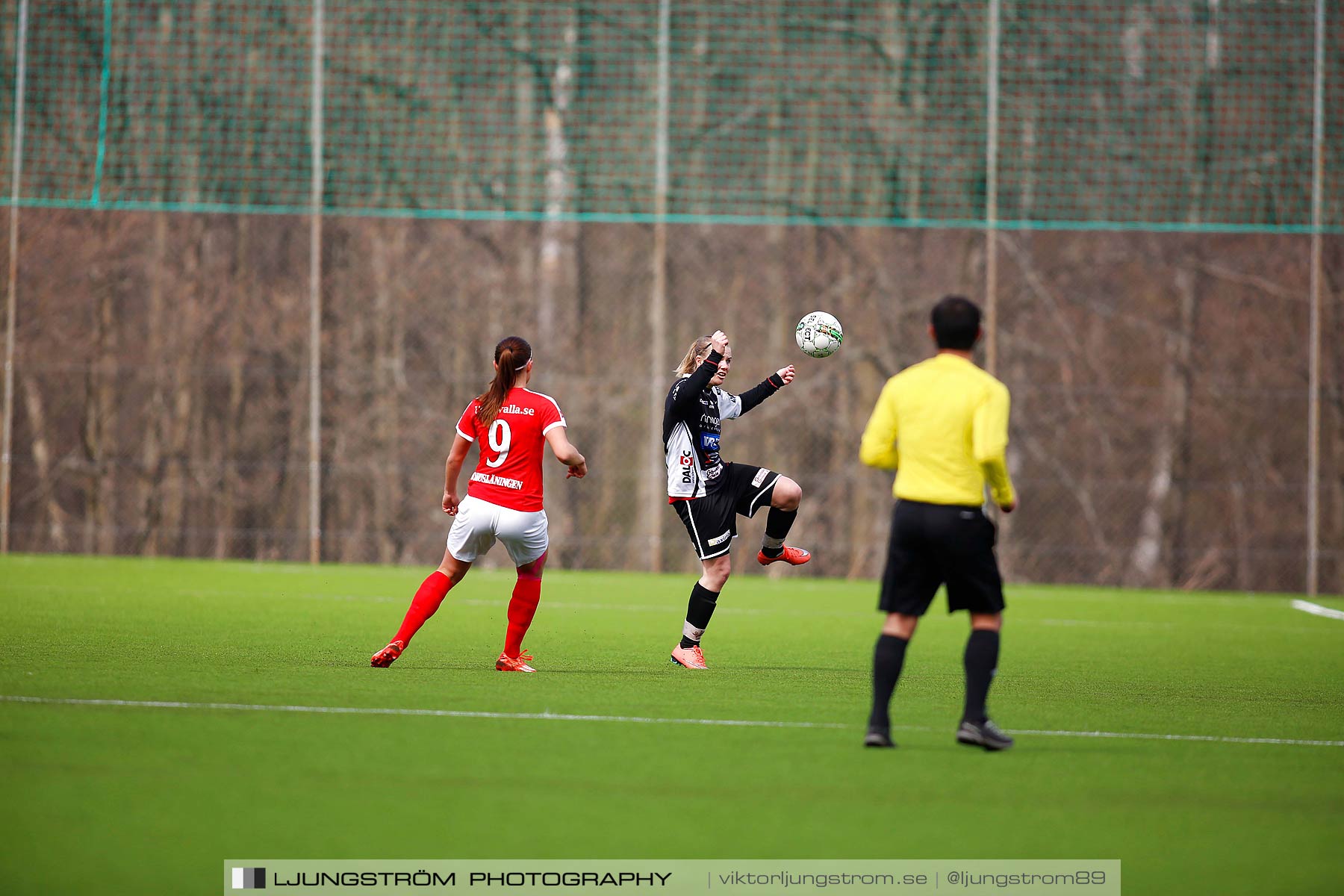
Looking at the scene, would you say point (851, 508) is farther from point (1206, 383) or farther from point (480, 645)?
point (480, 645)

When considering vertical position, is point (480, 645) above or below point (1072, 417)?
below

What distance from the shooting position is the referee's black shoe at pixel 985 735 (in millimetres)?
6102

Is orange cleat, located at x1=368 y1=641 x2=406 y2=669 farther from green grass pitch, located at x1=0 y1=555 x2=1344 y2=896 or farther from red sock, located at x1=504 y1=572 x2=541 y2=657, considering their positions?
red sock, located at x1=504 y1=572 x2=541 y2=657

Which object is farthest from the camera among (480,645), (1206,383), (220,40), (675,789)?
(220,40)

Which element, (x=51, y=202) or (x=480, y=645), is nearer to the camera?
(x=480, y=645)

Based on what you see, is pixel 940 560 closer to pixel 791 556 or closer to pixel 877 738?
pixel 877 738

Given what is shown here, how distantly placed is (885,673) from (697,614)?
3059 mm

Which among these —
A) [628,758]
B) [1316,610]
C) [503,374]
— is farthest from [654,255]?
[628,758]

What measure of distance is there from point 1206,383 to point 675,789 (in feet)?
46.1

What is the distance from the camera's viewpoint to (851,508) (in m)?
18.2

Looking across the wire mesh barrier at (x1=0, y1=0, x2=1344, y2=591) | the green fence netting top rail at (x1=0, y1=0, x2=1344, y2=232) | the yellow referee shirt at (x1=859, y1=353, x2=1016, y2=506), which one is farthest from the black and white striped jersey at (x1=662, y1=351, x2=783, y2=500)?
the green fence netting top rail at (x1=0, y1=0, x2=1344, y2=232)

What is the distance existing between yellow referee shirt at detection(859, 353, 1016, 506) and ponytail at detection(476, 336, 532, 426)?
2736 mm

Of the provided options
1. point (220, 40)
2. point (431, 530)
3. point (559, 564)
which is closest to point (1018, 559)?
point (559, 564)

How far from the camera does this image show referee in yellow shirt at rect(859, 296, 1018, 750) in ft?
19.5
